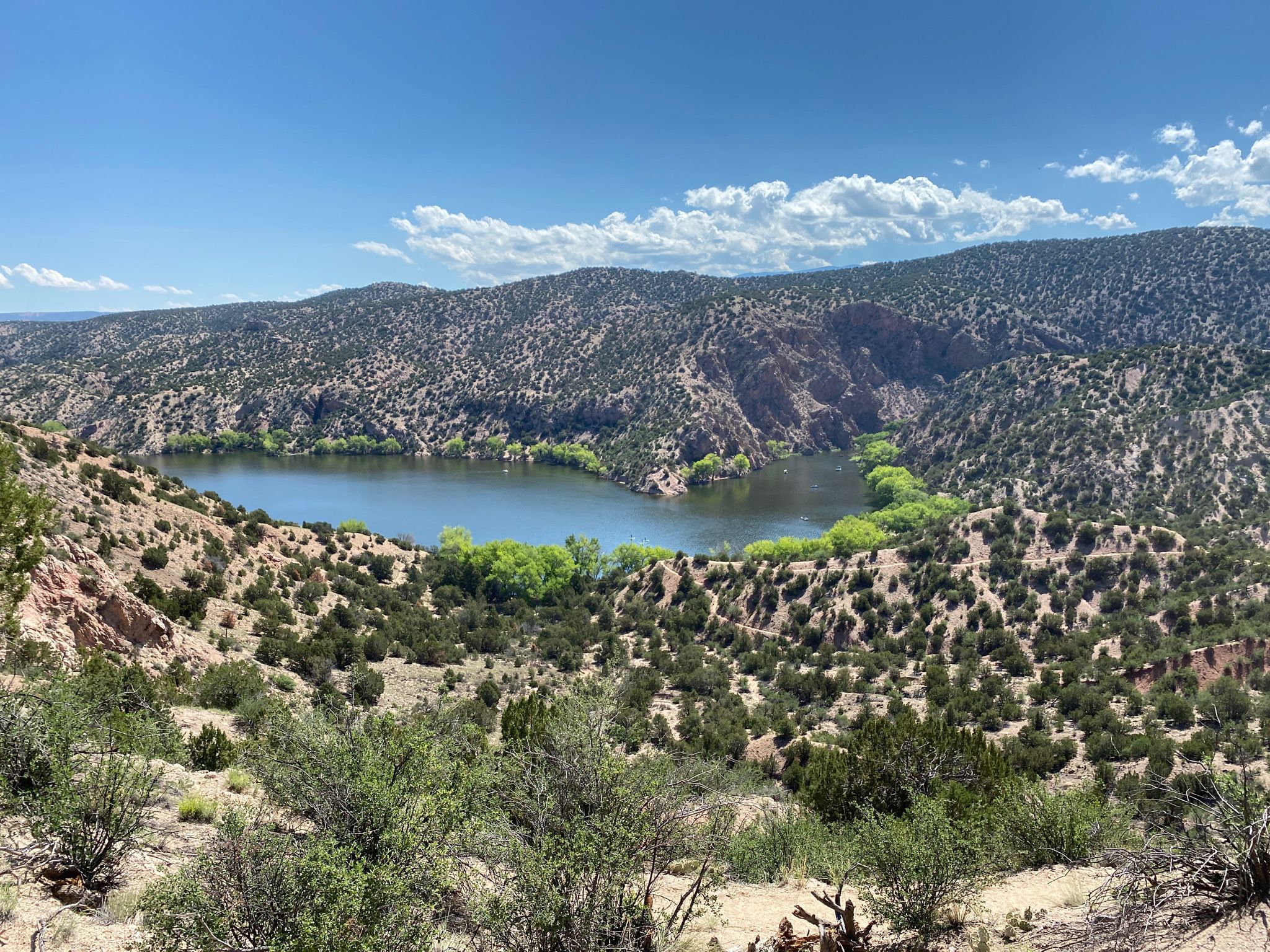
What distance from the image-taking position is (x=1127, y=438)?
76.1 metres

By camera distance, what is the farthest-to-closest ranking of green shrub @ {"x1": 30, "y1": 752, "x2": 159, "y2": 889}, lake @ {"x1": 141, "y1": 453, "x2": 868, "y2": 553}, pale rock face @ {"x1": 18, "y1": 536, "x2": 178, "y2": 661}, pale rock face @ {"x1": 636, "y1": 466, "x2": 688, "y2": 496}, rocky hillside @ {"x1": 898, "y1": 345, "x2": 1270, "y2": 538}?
pale rock face @ {"x1": 636, "y1": 466, "x2": 688, "y2": 496} < lake @ {"x1": 141, "y1": 453, "x2": 868, "y2": 553} < rocky hillside @ {"x1": 898, "y1": 345, "x2": 1270, "y2": 538} < pale rock face @ {"x1": 18, "y1": 536, "x2": 178, "y2": 661} < green shrub @ {"x1": 30, "y1": 752, "x2": 159, "y2": 889}

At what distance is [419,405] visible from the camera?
14800 cm

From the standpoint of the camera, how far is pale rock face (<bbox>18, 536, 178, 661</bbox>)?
17.9 metres

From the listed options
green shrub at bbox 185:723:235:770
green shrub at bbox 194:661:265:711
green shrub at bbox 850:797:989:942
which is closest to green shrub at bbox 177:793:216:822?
green shrub at bbox 185:723:235:770

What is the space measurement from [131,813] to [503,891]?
18.0 feet

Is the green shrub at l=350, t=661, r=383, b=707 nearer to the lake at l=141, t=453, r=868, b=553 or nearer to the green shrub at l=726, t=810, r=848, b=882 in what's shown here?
the green shrub at l=726, t=810, r=848, b=882

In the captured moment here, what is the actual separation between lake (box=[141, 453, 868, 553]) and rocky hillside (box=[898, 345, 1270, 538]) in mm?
19895

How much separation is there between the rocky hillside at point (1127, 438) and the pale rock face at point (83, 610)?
73.9 metres

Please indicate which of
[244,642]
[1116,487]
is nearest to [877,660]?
[244,642]

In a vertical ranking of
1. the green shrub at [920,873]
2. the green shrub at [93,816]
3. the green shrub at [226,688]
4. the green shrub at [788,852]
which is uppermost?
the green shrub at [93,816]

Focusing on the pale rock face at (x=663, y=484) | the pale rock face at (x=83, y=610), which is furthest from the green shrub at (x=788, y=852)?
the pale rock face at (x=663, y=484)

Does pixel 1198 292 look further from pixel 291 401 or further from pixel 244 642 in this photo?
pixel 291 401

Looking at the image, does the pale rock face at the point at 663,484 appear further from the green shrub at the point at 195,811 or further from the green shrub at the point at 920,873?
the green shrub at the point at 920,873

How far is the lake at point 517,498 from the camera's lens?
83000mm
